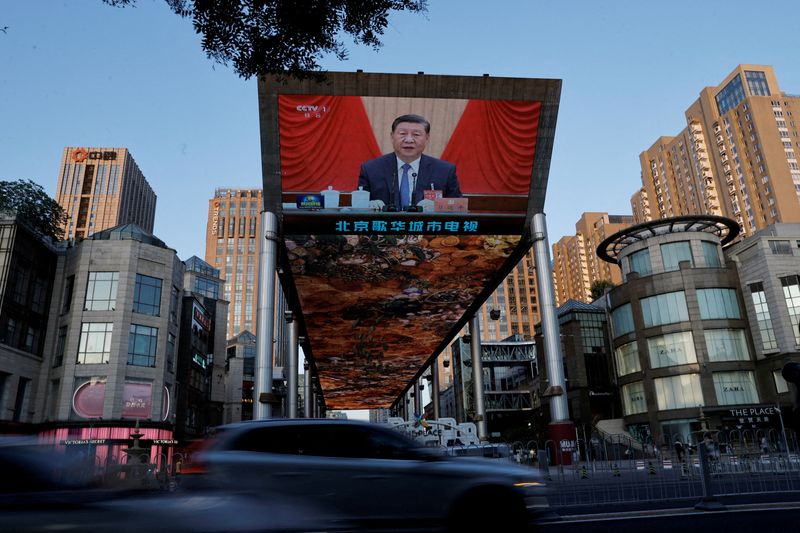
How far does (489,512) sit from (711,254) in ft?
174

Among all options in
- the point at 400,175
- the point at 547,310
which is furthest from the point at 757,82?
the point at 400,175

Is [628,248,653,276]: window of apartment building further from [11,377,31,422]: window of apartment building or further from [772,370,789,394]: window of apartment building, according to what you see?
[11,377,31,422]: window of apartment building

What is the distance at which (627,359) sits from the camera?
55875mm

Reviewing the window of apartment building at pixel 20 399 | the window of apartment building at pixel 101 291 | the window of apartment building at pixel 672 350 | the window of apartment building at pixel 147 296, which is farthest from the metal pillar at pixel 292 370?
the window of apartment building at pixel 672 350

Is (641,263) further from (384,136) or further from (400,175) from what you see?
(384,136)

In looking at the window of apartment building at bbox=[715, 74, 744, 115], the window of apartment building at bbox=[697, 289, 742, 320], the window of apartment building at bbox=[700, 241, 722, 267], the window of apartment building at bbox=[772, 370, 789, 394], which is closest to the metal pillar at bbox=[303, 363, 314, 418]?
the window of apartment building at bbox=[697, 289, 742, 320]

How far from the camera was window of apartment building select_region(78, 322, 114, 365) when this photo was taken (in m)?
42.4

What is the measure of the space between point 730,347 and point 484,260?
94.9ft

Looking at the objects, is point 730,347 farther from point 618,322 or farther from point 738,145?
point 738,145

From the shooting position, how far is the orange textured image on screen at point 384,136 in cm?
2688

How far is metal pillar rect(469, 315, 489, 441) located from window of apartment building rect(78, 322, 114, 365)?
26925 millimetres

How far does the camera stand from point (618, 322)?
5697 cm

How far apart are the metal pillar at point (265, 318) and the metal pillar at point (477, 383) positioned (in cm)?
1899

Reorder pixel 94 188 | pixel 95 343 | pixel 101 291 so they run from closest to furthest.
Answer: pixel 95 343 → pixel 101 291 → pixel 94 188
